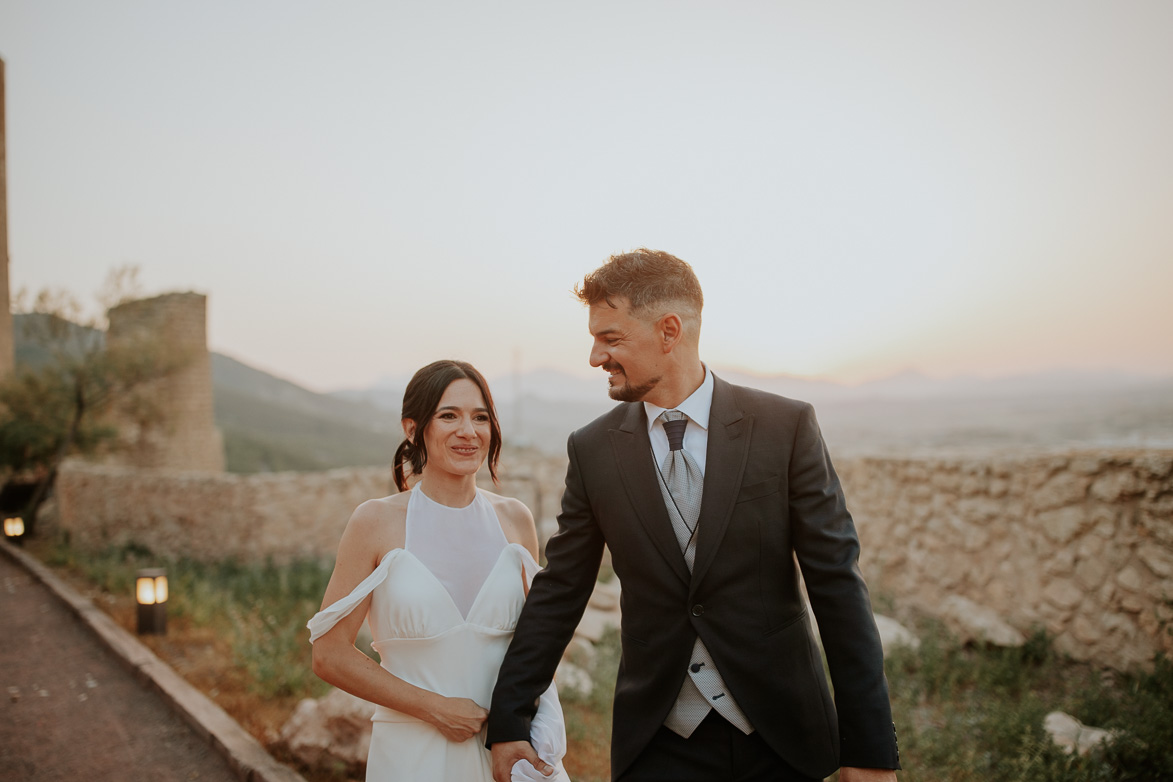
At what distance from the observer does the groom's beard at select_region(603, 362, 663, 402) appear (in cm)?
197

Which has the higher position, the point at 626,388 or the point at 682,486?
the point at 626,388

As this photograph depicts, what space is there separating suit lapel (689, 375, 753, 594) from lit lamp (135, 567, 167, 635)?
6.75 meters

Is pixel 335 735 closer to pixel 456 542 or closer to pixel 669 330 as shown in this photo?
pixel 456 542

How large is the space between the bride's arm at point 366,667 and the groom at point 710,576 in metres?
0.17

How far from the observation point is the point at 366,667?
2133 mm

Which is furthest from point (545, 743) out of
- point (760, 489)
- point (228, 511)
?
point (228, 511)

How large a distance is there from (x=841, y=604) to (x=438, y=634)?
1260 mm

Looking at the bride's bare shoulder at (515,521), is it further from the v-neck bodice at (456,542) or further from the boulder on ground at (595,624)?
the boulder on ground at (595,624)

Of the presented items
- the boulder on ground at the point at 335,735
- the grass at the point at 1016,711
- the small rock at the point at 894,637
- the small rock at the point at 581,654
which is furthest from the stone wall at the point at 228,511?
the grass at the point at 1016,711

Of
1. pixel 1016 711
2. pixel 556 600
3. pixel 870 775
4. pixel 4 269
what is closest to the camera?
pixel 870 775

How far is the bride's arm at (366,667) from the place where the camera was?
2.11 meters

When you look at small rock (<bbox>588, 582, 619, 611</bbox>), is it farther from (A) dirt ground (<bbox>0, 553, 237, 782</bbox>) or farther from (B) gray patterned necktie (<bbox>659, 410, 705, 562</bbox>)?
(B) gray patterned necktie (<bbox>659, 410, 705, 562</bbox>)

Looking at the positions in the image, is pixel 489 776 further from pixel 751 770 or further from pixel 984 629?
pixel 984 629

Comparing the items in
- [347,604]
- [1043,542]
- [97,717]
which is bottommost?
[97,717]
